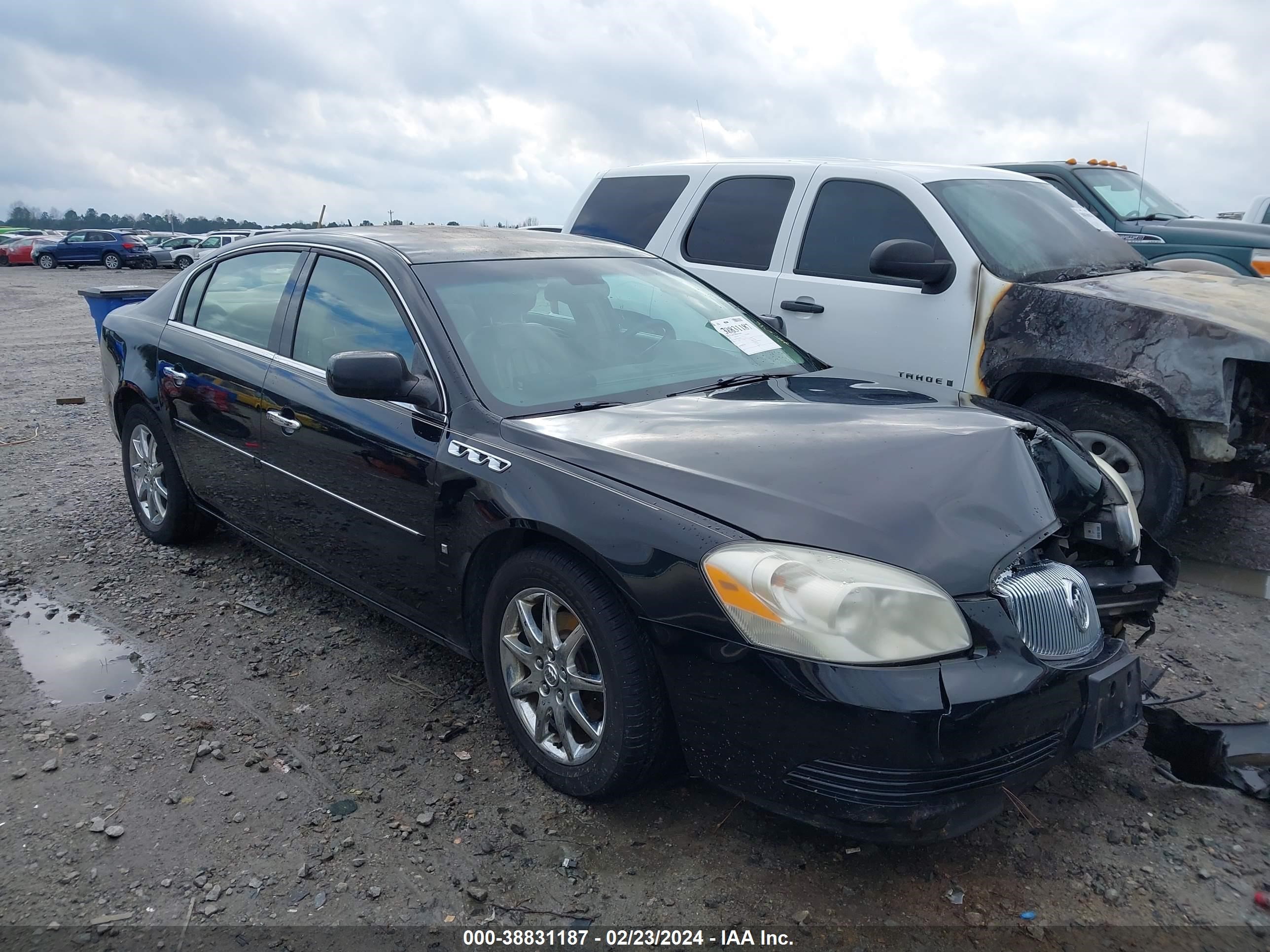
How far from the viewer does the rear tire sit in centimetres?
466

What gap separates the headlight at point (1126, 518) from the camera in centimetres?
303

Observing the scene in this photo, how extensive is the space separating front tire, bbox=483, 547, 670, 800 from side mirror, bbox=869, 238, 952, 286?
9.45 feet

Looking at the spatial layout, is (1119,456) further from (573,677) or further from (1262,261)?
(1262,261)

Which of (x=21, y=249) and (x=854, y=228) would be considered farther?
(x=21, y=249)

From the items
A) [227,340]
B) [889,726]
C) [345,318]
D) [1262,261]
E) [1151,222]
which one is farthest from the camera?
[1151,222]

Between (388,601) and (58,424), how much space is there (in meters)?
6.07

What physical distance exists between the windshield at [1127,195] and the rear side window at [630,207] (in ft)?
16.2

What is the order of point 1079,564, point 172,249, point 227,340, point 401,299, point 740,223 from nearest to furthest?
point 1079,564
point 401,299
point 227,340
point 740,223
point 172,249

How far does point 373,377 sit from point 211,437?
1613mm

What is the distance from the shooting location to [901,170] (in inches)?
215

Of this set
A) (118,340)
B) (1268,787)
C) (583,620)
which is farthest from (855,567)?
(118,340)

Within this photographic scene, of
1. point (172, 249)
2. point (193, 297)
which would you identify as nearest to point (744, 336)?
point (193, 297)

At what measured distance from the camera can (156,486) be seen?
4.96 m

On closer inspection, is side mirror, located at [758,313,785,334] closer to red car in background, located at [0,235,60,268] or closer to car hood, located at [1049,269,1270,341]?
car hood, located at [1049,269,1270,341]
